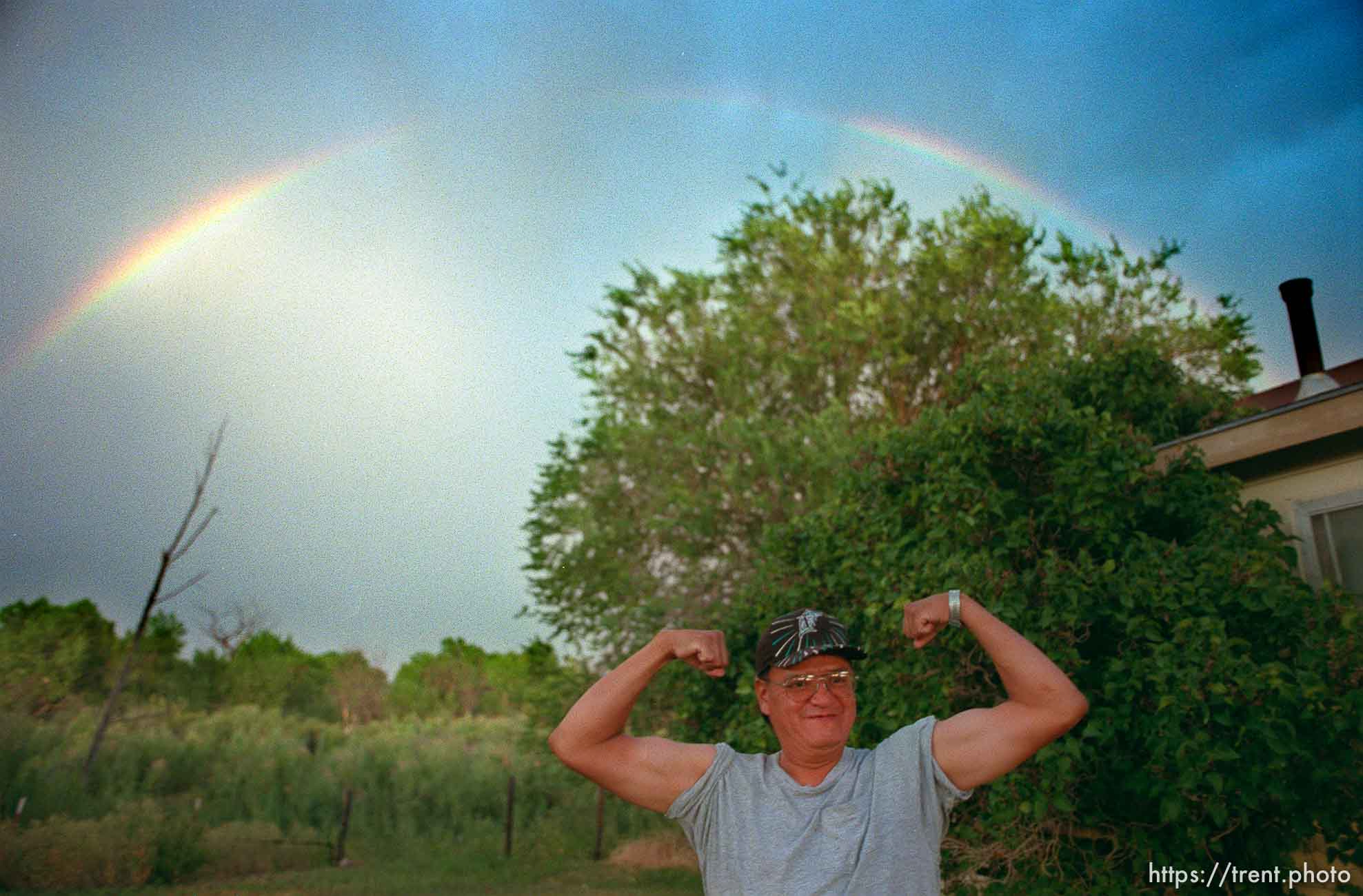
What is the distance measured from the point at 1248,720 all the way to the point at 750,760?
3.50m

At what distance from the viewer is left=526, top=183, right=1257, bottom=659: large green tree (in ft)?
47.2

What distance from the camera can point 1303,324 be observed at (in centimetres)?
917

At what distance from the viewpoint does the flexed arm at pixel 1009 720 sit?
2080 mm

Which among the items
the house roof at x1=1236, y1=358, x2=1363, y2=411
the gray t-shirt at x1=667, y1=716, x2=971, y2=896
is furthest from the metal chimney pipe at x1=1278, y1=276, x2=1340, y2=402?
the gray t-shirt at x1=667, y1=716, x2=971, y2=896

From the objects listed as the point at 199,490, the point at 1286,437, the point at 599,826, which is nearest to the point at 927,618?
the point at 1286,437

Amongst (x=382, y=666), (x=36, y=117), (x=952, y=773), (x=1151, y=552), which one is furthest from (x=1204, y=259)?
(x=382, y=666)

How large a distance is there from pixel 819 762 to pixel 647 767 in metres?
0.41

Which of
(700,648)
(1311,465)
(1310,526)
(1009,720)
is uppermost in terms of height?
(1311,465)

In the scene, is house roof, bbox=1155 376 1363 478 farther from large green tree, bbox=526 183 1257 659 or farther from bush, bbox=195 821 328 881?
bush, bbox=195 821 328 881

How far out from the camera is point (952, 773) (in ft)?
Result: 6.84

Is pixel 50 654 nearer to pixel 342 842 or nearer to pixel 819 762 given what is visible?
pixel 342 842

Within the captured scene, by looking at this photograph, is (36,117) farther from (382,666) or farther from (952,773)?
(382,666)

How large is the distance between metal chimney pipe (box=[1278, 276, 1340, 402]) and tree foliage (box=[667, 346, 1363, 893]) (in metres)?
3.66

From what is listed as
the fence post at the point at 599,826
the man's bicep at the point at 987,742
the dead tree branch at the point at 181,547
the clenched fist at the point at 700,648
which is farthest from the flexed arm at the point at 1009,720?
the dead tree branch at the point at 181,547
